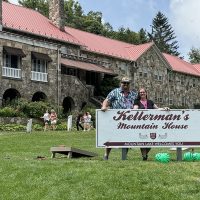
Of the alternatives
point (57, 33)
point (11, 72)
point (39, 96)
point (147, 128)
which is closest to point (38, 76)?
point (39, 96)

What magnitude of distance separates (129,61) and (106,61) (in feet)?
12.7

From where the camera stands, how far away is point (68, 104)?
4581 centimetres

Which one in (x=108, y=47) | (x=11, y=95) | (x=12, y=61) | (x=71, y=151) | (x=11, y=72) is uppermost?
(x=108, y=47)

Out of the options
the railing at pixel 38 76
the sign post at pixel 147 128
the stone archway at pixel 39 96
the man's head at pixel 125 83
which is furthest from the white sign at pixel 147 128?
the stone archway at pixel 39 96

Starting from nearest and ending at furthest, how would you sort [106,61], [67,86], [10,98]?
[10,98], [67,86], [106,61]

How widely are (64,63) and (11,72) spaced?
6.23m

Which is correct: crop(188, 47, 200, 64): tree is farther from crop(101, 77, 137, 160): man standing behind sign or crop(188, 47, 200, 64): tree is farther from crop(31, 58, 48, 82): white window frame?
crop(101, 77, 137, 160): man standing behind sign

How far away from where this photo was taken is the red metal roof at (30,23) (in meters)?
43.4

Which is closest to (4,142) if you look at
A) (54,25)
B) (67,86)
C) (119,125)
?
(119,125)

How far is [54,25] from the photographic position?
162 feet

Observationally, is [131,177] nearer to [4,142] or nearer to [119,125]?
[119,125]

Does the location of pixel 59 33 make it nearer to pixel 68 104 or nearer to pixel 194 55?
pixel 68 104

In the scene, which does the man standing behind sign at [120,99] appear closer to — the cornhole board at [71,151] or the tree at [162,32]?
the cornhole board at [71,151]

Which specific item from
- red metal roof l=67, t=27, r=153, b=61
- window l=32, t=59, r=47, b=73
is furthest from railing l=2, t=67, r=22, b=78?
red metal roof l=67, t=27, r=153, b=61
